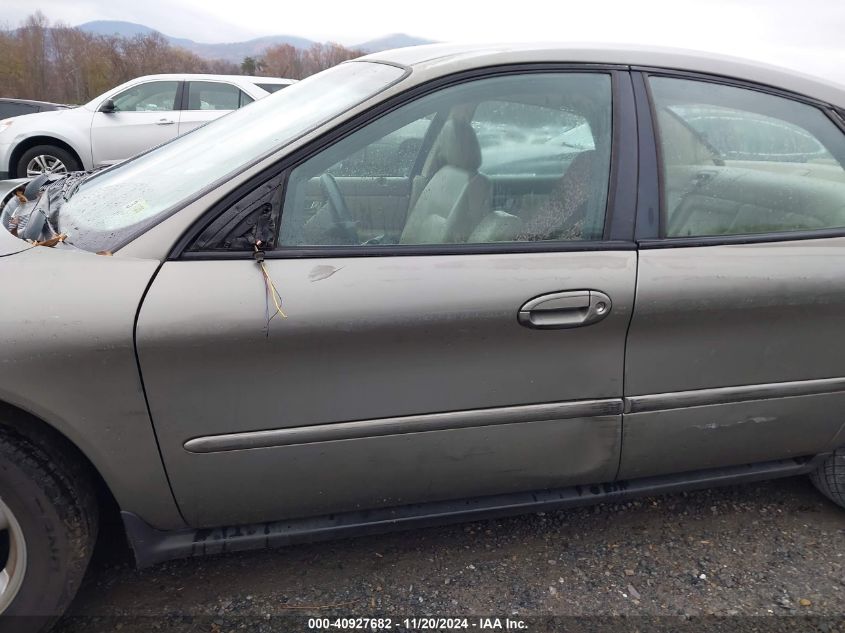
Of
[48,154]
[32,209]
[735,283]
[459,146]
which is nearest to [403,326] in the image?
[459,146]

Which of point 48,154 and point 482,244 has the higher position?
point 482,244

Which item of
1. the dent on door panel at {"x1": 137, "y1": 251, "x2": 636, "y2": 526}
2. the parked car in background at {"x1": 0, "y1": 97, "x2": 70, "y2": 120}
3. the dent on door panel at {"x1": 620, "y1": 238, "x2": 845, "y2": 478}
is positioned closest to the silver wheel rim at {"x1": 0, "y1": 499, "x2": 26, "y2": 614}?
the dent on door panel at {"x1": 137, "y1": 251, "x2": 636, "y2": 526}

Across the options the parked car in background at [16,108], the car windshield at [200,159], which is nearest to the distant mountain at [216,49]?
the parked car in background at [16,108]

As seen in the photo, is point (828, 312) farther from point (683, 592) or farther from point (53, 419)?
point (53, 419)

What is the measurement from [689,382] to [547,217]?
0.68 metres

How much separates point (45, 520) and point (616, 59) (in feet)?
6.85

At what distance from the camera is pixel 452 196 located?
1.93 meters

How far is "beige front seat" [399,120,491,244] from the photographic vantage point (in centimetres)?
182

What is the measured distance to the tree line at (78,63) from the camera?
34.8m

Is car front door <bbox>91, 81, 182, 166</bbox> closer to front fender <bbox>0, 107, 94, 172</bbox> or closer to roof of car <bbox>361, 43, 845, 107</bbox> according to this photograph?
front fender <bbox>0, 107, 94, 172</bbox>

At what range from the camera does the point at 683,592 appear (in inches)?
78.5

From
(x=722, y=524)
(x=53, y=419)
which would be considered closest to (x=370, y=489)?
(x=53, y=419)

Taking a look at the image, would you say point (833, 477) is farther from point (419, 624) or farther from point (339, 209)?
point (339, 209)

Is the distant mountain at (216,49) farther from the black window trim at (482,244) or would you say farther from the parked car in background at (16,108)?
the black window trim at (482,244)
